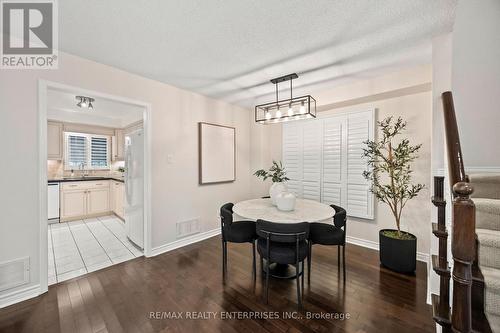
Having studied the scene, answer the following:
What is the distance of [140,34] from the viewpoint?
77.3 inches

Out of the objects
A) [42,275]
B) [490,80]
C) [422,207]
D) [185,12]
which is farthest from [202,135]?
[490,80]

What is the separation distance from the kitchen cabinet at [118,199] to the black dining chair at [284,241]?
3.96 metres

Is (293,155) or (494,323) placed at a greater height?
(293,155)

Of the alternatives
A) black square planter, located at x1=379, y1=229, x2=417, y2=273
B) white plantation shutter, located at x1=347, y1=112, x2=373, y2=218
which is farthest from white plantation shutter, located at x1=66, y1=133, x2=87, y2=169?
black square planter, located at x1=379, y1=229, x2=417, y2=273

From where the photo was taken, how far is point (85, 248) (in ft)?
10.5

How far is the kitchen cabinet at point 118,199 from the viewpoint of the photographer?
→ 466 cm

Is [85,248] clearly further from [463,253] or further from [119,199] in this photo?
[463,253]

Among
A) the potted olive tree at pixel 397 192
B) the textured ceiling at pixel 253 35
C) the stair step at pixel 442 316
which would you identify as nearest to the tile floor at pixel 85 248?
the textured ceiling at pixel 253 35

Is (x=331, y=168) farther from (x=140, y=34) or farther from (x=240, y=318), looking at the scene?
(x=140, y=34)

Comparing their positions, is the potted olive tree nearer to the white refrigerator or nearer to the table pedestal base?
the table pedestal base

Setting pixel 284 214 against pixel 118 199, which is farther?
pixel 118 199

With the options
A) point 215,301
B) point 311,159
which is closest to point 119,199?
point 215,301

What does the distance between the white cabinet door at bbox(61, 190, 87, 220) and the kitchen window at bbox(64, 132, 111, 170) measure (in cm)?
101

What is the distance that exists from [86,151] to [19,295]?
4.31 metres
